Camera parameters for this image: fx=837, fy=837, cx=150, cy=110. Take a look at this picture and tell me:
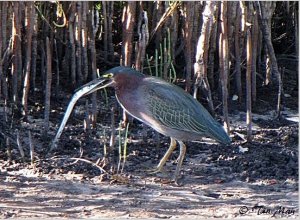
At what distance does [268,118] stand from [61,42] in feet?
6.36

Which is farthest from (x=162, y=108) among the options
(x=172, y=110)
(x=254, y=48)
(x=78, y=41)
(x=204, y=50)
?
(x=78, y=41)

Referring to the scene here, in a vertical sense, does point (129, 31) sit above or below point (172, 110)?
above

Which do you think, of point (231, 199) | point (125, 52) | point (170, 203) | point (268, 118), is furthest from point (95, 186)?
point (268, 118)

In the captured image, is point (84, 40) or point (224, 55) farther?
point (84, 40)

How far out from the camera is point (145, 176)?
18.7 ft

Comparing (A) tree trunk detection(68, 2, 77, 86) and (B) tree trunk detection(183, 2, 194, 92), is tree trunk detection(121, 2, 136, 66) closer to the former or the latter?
(B) tree trunk detection(183, 2, 194, 92)

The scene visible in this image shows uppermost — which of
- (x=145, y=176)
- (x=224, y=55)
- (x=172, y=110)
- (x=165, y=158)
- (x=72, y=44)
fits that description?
(x=72, y=44)

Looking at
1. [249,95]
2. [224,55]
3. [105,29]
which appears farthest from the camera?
[105,29]

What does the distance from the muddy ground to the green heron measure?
0.26 meters

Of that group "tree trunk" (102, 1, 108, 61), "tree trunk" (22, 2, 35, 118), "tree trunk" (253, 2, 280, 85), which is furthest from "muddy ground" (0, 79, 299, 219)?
"tree trunk" (102, 1, 108, 61)

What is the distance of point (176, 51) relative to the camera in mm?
7637

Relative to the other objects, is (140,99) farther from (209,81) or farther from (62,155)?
(209,81)

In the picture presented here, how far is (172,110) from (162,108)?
2.8 inches

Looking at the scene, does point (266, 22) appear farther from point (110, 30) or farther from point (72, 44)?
point (72, 44)
